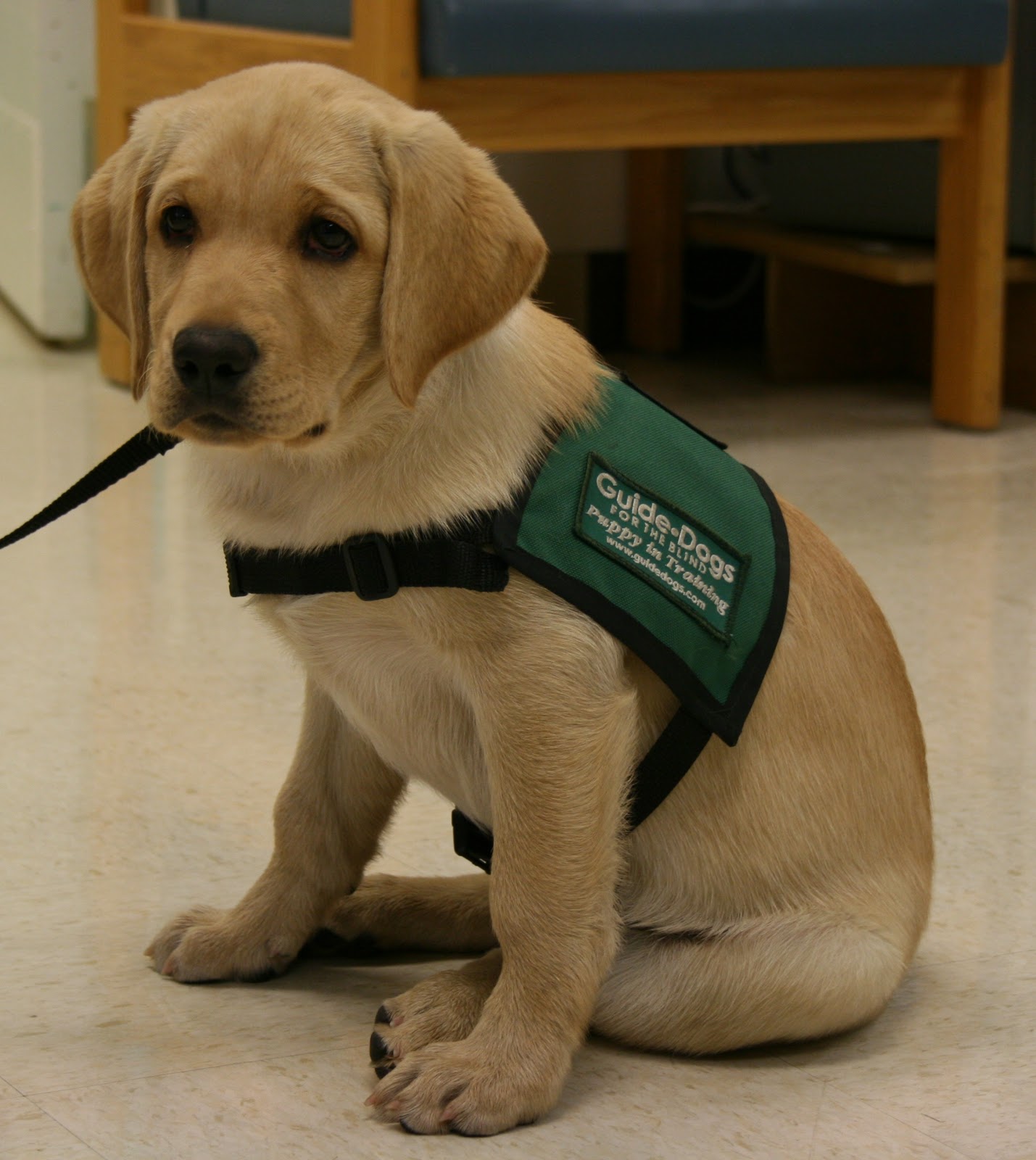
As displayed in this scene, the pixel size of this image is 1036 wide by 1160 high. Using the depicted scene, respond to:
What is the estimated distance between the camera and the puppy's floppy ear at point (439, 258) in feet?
4.73

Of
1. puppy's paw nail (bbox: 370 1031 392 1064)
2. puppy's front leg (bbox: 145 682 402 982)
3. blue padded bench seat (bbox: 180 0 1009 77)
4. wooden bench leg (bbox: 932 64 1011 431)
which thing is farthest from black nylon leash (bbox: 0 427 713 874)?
wooden bench leg (bbox: 932 64 1011 431)

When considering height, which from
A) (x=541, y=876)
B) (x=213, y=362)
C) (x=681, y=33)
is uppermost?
(x=681, y=33)

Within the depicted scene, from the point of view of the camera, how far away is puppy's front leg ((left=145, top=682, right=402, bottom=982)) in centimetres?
170

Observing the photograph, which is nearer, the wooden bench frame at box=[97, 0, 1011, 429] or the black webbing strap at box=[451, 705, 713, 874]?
the black webbing strap at box=[451, 705, 713, 874]

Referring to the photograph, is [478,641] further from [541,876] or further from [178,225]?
[178,225]

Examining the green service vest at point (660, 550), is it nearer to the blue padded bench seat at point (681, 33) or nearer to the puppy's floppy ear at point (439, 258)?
the puppy's floppy ear at point (439, 258)

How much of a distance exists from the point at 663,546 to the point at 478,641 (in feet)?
0.63

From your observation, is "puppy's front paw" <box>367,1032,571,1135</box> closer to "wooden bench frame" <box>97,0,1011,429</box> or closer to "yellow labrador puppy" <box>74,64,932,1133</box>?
"yellow labrador puppy" <box>74,64,932,1133</box>

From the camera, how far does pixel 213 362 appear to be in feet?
4.52

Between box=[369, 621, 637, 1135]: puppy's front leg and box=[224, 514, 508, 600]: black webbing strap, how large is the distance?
8 centimetres

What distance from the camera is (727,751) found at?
1.57 metres

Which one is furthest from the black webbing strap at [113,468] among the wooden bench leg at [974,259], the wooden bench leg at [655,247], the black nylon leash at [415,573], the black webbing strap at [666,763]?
the wooden bench leg at [655,247]

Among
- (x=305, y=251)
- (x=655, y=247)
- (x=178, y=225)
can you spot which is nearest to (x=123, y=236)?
(x=178, y=225)

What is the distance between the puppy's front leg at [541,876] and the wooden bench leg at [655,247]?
12.7ft
